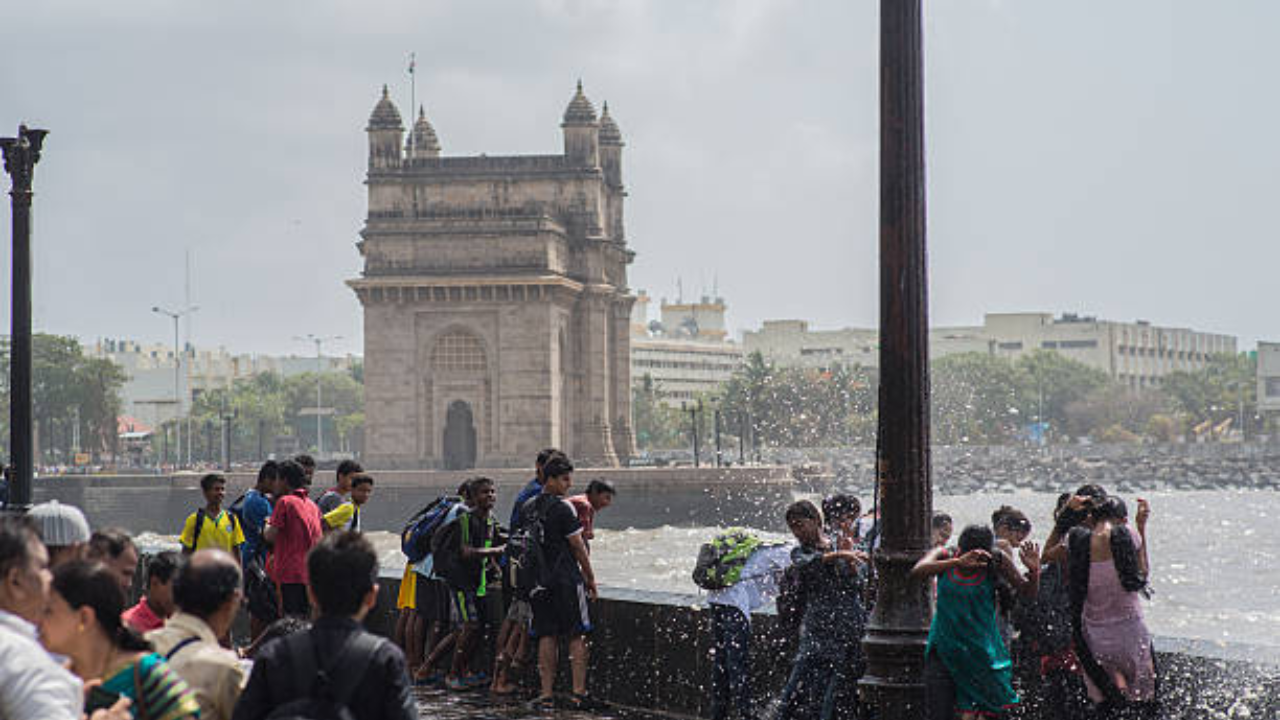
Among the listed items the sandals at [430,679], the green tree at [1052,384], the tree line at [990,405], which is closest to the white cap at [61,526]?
the sandals at [430,679]

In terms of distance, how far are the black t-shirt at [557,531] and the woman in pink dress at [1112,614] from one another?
346cm

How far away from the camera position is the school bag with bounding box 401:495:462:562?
12.6 m

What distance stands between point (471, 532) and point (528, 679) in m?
1.02

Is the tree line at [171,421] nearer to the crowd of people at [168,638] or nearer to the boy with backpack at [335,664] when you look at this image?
the crowd of people at [168,638]

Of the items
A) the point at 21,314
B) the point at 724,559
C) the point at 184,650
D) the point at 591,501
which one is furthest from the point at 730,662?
the point at 21,314

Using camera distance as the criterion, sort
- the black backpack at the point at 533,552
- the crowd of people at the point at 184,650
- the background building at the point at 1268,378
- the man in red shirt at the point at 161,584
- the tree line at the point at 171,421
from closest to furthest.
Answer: the crowd of people at the point at 184,650 → the man in red shirt at the point at 161,584 → the black backpack at the point at 533,552 → the tree line at the point at 171,421 → the background building at the point at 1268,378

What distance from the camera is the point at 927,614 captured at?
828 cm

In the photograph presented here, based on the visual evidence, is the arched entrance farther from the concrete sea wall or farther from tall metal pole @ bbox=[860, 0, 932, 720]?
tall metal pole @ bbox=[860, 0, 932, 720]

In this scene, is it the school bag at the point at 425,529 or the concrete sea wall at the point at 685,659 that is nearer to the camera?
the concrete sea wall at the point at 685,659

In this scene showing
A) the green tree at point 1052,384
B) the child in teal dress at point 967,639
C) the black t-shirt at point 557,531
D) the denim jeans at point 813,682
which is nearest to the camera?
the child in teal dress at point 967,639

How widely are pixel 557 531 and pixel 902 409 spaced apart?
3520 millimetres

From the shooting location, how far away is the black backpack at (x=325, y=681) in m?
5.08

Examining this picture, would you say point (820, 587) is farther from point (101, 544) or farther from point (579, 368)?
point (579, 368)

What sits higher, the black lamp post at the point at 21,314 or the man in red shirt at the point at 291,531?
the black lamp post at the point at 21,314
